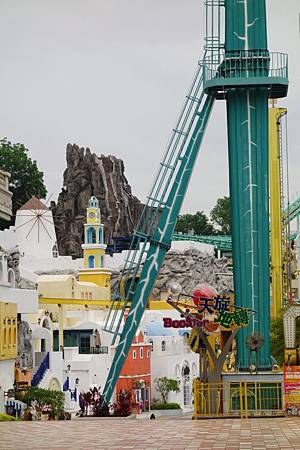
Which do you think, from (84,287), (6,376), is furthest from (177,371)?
(6,376)

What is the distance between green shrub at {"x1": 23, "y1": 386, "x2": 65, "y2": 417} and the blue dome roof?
72.2 feet

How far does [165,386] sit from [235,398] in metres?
27.8

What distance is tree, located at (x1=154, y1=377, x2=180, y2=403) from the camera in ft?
171

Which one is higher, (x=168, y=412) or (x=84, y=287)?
(x=84, y=287)

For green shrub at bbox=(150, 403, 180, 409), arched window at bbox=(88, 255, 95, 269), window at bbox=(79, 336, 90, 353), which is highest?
arched window at bbox=(88, 255, 95, 269)

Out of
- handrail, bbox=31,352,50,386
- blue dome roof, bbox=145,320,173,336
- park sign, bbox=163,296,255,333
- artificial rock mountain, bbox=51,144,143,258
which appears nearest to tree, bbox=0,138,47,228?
artificial rock mountain, bbox=51,144,143,258

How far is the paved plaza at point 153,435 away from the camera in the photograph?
13.8 metres

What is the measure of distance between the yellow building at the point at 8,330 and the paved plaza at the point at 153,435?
43.0 feet

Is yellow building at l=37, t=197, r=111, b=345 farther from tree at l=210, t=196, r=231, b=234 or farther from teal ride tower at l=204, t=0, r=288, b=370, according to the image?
tree at l=210, t=196, r=231, b=234

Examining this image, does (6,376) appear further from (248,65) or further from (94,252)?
(94,252)

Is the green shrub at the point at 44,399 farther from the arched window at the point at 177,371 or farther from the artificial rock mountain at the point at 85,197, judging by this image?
the artificial rock mountain at the point at 85,197

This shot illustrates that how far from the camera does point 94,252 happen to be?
2616 inches

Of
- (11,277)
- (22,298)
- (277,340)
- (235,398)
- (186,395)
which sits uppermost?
(11,277)

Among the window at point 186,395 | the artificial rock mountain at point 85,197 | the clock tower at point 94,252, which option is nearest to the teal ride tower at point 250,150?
the window at point 186,395
